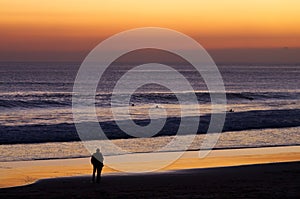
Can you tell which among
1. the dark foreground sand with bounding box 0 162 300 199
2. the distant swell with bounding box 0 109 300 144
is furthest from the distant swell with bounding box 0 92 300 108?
the dark foreground sand with bounding box 0 162 300 199

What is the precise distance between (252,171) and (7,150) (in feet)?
36.2

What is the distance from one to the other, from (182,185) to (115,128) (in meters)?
19.8

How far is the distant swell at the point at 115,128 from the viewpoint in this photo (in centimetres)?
3109

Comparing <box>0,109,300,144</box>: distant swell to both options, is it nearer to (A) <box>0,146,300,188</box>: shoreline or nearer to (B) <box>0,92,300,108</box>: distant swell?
(A) <box>0,146,300,188</box>: shoreline

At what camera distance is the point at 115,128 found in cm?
3728

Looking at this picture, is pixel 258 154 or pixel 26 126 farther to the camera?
pixel 26 126

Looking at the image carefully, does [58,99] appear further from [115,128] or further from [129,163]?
[129,163]

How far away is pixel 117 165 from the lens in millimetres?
22219

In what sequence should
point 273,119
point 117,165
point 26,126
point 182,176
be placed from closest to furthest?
point 182,176 < point 117,165 < point 26,126 < point 273,119

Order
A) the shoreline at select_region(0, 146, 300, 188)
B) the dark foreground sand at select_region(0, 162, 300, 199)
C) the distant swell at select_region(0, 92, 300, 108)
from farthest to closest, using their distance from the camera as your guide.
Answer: the distant swell at select_region(0, 92, 300, 108) → the shoreline at select_region(0, 146, 300, 188) → the dark foreground sand at select_region(0, 162, 300, 199)

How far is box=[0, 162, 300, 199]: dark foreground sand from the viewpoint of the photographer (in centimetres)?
1608

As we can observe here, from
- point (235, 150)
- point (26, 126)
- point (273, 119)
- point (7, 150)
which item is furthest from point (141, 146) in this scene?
point (273, 119)

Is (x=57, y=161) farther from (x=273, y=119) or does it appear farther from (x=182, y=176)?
(x=273, y=119)

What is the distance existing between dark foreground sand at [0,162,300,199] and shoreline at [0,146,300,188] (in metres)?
1.03
